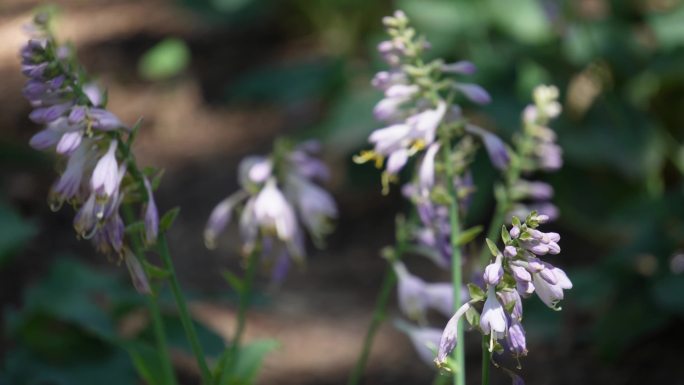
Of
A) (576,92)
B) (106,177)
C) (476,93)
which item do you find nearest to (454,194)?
(476,93)

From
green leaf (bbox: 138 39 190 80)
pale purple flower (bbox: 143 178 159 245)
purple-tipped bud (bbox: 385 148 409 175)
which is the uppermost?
green leaf (bbox: 138 39 190 80)

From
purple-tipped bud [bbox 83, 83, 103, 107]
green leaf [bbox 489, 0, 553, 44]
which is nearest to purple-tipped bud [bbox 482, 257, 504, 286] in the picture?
purple-tipped bud [bbox 83, 83, 103, 107]

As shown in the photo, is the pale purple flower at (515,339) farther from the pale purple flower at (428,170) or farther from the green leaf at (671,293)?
the green leaf at (671,293)

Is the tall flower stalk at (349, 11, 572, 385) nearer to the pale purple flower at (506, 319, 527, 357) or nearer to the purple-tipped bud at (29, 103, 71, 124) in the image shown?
the pale purple flower at (506, 319, 527, 357)

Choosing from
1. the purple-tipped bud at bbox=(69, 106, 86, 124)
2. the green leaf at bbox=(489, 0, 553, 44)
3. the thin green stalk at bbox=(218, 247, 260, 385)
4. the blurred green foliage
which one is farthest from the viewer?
the green leaf at bbox=(489, 0, 553, 44)

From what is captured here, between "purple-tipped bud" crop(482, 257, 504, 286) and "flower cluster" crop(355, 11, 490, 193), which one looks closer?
"purple-tipped bud" crop(482, 257, 504, 286)

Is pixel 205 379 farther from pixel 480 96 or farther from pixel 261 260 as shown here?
pixel 480 96
